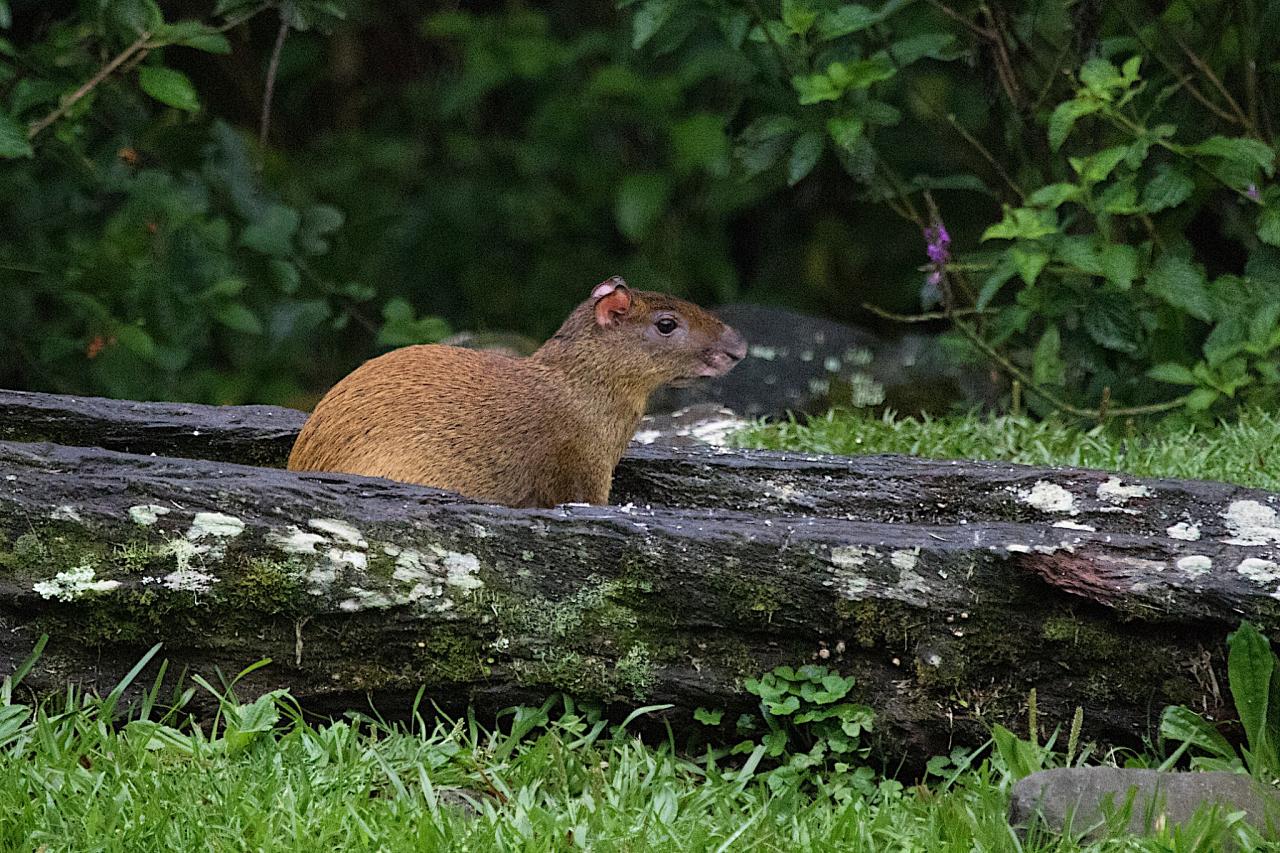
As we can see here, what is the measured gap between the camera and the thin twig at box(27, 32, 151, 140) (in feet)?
20.6

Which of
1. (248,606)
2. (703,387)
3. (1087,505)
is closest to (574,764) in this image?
(248,606)

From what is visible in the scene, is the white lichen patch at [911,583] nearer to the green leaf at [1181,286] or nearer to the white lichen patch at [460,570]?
the white lichen patch at [460,570]

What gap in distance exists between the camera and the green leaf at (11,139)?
18.5 ft

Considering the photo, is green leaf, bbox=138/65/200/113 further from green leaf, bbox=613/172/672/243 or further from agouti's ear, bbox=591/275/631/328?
green leaf, bbox=613/172/672/243

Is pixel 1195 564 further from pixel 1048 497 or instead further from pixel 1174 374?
pixel 1174 374

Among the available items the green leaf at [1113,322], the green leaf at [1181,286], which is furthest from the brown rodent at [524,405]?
the green leaf at [1181,286]

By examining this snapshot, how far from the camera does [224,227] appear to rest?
280 inches

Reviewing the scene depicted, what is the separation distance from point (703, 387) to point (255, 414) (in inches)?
108

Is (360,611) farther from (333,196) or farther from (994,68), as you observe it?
(333,196)

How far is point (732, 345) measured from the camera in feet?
16.0

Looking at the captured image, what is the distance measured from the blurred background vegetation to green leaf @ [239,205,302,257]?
2 centimetres

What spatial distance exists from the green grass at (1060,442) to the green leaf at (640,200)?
2345 mm

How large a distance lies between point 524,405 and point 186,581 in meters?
1.36

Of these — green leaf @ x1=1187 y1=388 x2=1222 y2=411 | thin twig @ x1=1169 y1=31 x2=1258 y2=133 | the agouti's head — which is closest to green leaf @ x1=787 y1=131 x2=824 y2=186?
the agouti's head
